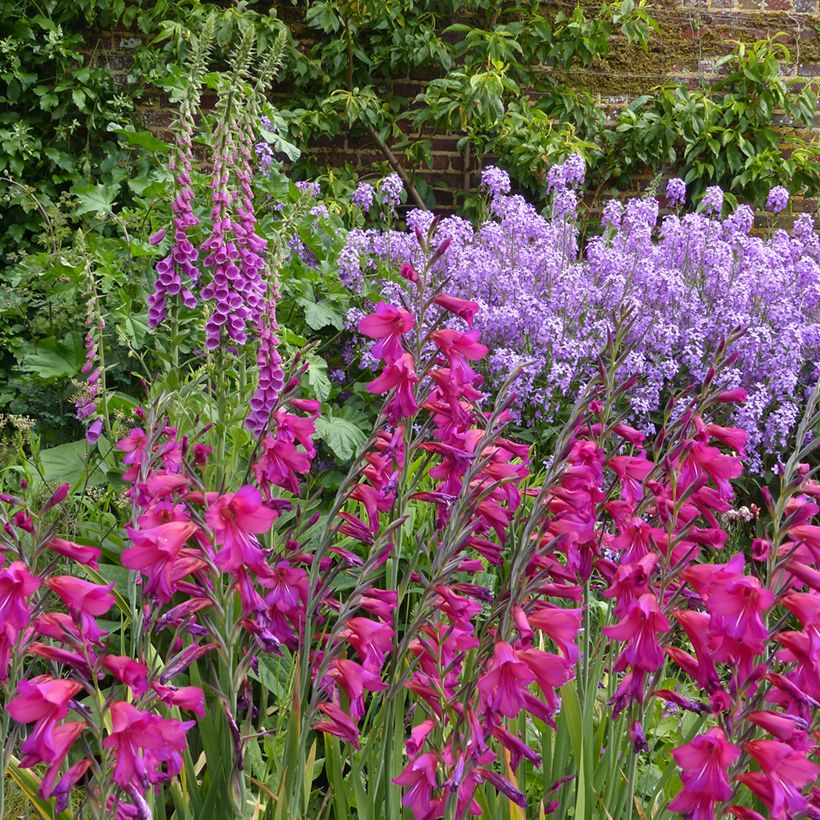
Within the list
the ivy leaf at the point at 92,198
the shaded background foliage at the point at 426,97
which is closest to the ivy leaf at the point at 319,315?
the ivy leaf at the point at 92,198

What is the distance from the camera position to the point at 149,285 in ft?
10.7

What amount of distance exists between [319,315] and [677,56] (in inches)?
138

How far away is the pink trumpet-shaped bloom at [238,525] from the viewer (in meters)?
0.96

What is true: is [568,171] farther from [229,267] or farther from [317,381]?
[229,267]

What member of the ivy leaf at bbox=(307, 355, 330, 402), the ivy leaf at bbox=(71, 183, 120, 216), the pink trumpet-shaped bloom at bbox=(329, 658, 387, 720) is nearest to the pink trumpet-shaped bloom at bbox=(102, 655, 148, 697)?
the pink trumpet-shaped bloom at bbox=(329, 658, 387, 720)

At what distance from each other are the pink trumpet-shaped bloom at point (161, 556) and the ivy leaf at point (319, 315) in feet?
7.49

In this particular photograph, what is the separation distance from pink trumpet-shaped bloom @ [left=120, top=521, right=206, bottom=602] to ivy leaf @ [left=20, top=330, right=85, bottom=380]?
86.1 inches

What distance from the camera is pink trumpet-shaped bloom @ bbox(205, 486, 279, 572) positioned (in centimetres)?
96

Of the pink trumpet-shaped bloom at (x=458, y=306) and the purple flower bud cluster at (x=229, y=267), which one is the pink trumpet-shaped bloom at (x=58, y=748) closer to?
the pink trumpet-shaped bloom at (x=458, y=306)

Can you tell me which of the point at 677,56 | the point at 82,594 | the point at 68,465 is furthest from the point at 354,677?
the point at 677,56

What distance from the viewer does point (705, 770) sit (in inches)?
39.0

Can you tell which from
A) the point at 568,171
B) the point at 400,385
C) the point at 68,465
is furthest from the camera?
the point at 568,171

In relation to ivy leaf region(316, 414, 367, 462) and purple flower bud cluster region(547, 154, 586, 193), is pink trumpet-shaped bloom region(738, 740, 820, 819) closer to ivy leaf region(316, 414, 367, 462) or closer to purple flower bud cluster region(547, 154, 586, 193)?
ivy leaf region(316, 414, 367, 462)

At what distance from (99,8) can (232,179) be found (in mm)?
3337
